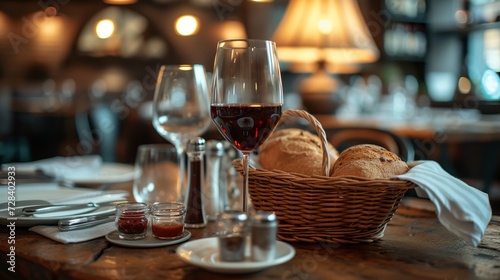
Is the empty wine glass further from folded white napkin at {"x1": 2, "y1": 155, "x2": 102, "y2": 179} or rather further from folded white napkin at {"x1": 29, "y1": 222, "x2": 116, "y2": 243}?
folded white napkin at {"x1": 2, "y1": 155, "x2": 102, "y2": 179}

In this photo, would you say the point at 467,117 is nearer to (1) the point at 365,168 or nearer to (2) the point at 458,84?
(2) the point at 458,84

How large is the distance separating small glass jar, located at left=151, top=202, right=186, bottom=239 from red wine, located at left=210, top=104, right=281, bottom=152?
0.46 feet

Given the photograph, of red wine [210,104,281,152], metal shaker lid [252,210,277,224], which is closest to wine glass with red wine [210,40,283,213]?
red wine [210,104,281,152]

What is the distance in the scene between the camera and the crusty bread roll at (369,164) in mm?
888

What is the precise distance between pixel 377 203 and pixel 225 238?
0.88 feet

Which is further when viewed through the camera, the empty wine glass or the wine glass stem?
the empty wine glass

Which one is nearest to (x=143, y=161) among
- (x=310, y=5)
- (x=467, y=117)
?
(x=310, y=5)

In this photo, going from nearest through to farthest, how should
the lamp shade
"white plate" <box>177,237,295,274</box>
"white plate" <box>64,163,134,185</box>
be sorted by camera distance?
"white plate" <box>177,237,295,274</box>, "white plate" <box>64,163,134,185</box>, the lamp shade

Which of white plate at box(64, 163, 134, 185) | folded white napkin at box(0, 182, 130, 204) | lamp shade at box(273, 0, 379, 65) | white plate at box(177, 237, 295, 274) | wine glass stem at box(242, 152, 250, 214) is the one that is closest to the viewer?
white plate at box(177, 237, 295, 274)

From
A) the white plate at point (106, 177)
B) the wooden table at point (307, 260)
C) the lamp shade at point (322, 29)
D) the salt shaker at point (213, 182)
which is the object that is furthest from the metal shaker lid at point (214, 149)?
the lamp shade at point (322, 29)

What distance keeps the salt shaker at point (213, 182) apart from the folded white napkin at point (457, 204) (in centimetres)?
40

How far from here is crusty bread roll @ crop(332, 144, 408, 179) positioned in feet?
2.91

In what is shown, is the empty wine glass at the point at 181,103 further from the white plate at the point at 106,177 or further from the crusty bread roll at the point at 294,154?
the white plate at the point at 106,177

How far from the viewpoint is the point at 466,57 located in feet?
19.2
